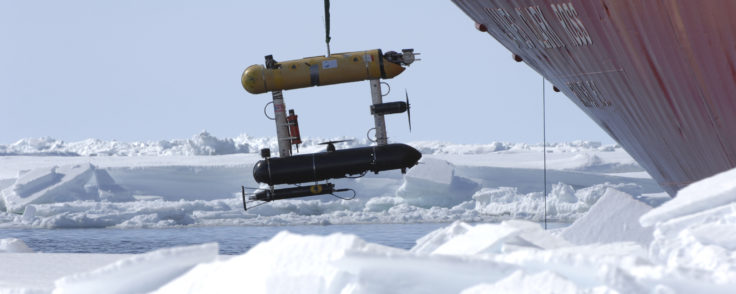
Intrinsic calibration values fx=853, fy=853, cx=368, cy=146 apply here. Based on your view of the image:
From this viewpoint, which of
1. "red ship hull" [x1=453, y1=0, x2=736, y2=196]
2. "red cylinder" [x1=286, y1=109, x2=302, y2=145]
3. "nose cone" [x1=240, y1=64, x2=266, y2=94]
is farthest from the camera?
"red cylinder" [x1=286, y1=109, x2=302, y2=145]

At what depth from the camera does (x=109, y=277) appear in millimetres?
3014

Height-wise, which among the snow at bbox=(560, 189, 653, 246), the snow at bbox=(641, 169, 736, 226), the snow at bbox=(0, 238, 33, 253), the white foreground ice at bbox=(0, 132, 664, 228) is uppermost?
the snow at bbox=(641, 169, 736, 226)

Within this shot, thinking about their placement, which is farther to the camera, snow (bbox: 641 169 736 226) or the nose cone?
the nose cone

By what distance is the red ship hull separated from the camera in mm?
6430

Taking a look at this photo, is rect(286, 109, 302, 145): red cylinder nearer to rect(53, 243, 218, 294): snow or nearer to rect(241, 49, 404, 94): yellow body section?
rect(241, 49, 404, 94): yellow body section

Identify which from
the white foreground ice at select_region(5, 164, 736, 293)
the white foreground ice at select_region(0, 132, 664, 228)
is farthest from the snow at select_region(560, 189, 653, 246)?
the white foreground ice at select_region(0, 132, 664, 228)

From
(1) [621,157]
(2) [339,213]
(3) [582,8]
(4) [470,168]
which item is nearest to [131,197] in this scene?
(2) [339,213]

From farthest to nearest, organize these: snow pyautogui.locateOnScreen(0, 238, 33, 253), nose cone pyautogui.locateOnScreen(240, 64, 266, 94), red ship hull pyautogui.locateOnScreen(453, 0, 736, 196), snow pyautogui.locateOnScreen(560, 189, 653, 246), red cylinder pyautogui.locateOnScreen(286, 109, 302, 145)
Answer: red cylinder pyautogui.locateOnScreen(286, 109, 302, 145)
nose cone pyautogui.locateOnScreen(240, 64, 266, 94)
snow pyautogui.locateOnScreen(0, 238, 33, 253)
red ship hull pyautogui.locateOnScreen(453, 0, 736, 196)
snow pyautogui.locateOnScreen(560, 189, 653, 246)

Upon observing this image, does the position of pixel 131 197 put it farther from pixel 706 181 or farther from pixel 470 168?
pixel 706 181

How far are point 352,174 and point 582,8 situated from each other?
4652 millimetres

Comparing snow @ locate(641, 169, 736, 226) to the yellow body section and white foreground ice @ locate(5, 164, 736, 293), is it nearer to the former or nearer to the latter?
white foreground ice @ locate(5, 164, 736, 293)

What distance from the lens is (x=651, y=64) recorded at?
697 cm

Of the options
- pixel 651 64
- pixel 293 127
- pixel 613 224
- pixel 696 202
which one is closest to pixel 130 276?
pixel 696 202

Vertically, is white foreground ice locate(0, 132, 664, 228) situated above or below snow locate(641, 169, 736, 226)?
below
